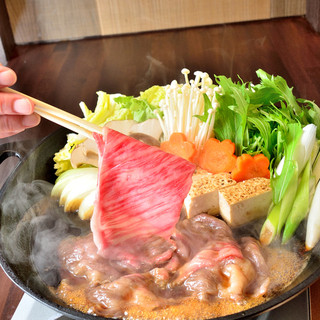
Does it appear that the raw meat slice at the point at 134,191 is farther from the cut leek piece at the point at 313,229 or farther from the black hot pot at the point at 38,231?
A: the cut leek piece at the point at 313,229

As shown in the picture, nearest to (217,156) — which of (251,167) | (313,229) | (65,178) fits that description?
(251,167)

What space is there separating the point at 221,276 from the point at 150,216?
1.10ft

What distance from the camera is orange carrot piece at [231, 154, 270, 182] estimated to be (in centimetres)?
207

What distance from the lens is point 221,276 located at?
1649 millimetres

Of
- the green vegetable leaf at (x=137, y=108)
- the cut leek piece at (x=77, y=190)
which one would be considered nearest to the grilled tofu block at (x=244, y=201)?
the cut leek piece at (x=77, y=190)

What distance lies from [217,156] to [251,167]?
19cm

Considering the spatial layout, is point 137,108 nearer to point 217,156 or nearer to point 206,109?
point 206,109

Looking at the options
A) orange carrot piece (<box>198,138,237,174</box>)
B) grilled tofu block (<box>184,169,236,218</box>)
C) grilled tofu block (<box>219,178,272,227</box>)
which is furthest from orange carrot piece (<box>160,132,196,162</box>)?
grilled tofu block (<box>219,178,272,227</box>)

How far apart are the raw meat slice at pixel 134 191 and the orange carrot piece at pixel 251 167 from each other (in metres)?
0.39

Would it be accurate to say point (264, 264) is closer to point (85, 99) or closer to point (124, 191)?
point (124, 191)

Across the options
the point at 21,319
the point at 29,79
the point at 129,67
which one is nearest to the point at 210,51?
the point at 129,67

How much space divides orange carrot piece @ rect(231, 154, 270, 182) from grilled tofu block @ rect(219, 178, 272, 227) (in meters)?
0.07

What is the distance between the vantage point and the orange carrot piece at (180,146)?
2.25 meters

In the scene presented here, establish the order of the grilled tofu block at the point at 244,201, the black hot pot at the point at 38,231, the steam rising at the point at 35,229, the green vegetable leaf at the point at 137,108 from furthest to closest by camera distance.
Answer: the green vegetable leaf at the point at 137,108, the grilled tofu block at the point at 244,201, the steam rising at the point at 35,229, the black hot pot at the point at 38,231
